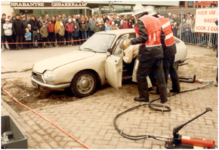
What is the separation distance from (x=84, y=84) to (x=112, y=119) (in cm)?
159

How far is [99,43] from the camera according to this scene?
6.54m

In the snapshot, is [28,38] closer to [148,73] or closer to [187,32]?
[187,32]

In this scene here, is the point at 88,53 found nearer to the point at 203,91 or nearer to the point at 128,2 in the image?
the point at 203,91

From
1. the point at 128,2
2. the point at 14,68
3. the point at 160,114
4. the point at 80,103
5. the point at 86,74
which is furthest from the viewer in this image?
the point at 128,2

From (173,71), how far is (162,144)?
2571 mm

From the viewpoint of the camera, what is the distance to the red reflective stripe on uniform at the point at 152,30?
16.1 feet

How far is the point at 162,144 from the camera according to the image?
3643 millimetres

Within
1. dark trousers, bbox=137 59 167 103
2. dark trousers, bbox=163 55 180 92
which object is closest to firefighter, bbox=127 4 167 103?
dark trousers, bbox=137 59 167 103

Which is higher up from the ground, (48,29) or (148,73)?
(48,29)

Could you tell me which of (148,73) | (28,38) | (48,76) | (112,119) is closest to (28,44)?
(28,38)

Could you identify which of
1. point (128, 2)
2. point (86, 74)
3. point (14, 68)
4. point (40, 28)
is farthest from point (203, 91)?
point (128, 2)

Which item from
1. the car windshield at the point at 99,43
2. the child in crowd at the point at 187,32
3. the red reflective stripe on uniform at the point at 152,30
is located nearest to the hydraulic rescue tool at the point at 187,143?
the red reflective stripe on uniform at the point at 152,30

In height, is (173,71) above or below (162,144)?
above

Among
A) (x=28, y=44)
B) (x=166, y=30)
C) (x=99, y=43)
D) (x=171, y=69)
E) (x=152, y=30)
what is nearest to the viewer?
(x=152, y=30)
